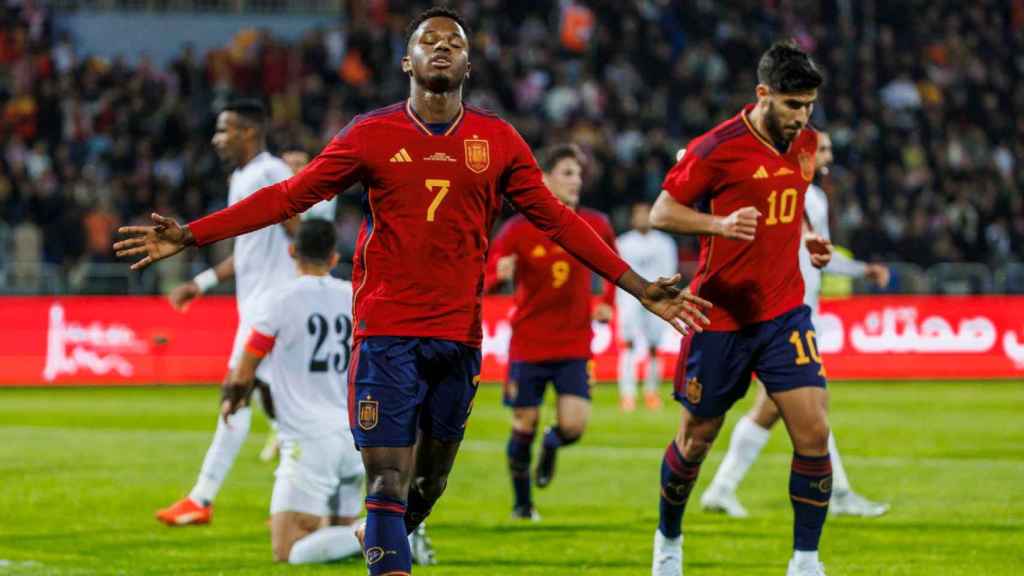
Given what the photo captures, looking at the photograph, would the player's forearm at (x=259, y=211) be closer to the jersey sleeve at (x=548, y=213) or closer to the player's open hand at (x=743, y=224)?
the jersey sleeve at (x=548, y=213)

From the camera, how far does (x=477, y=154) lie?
6.51 m

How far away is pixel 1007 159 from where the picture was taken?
1186 inches

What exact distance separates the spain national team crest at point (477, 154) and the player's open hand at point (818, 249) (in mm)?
2749

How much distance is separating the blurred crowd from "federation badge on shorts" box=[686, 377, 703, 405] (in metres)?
17.5

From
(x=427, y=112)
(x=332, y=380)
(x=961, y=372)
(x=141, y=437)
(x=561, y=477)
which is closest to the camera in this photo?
(x=427, y=112)

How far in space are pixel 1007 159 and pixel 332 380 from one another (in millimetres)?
23311

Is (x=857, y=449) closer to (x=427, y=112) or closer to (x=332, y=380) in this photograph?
(x=332, y=380)

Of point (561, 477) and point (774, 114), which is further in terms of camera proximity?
point (561, 477)

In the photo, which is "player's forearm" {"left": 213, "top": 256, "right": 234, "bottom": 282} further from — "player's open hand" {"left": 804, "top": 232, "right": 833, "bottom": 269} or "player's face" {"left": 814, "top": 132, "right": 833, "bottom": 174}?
"player's open hand" {"left": 804, "top": 232, "right": 833, "bottom": 269}

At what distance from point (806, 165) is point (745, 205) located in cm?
44

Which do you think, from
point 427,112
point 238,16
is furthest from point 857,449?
point 238,16

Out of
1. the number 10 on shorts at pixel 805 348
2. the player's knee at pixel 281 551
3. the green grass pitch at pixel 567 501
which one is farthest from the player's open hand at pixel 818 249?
the player's knee at pixel 281 551

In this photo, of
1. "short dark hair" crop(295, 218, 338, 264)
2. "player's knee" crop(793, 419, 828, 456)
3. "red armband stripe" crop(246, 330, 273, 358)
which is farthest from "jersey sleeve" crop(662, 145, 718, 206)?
"red armband stripe" crop(246, 330, 273, 358)

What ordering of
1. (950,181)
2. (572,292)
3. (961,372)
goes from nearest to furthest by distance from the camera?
(572,292), (961,372), (950,181)
